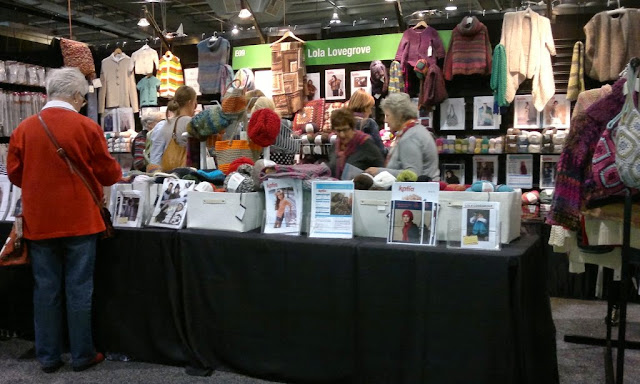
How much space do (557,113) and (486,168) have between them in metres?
0.83

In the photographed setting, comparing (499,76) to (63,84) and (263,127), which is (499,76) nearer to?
(263,127)

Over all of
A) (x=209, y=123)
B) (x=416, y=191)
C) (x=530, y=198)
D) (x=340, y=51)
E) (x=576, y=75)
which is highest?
(x=340, y=51)

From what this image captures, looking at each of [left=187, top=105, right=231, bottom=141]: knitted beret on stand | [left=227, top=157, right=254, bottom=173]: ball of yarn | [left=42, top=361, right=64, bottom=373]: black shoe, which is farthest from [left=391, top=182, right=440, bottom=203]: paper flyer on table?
[left=42, top=361, right=64, bottom=373]: black shoe

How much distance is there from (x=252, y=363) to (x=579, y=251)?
164cm

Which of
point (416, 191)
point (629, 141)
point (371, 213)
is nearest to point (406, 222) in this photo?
point (416, 191)

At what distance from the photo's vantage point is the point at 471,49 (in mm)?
5680

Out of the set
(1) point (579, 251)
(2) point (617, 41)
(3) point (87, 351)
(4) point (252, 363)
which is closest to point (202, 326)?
(4) point (252, 363)

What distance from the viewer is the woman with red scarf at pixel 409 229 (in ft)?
8.18

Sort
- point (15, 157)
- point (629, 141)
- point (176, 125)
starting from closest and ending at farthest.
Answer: point (629, 141) → point (15, 157) → point (176, 125)

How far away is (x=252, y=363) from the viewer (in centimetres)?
279

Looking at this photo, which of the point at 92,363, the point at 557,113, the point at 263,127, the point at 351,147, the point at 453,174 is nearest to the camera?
the point at 92,363

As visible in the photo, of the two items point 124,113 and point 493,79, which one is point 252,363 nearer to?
point 493,79

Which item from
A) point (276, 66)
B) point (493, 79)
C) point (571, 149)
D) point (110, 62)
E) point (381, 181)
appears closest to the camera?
point (571, 149)

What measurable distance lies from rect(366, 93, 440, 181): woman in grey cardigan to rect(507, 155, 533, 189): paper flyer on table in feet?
7.69
